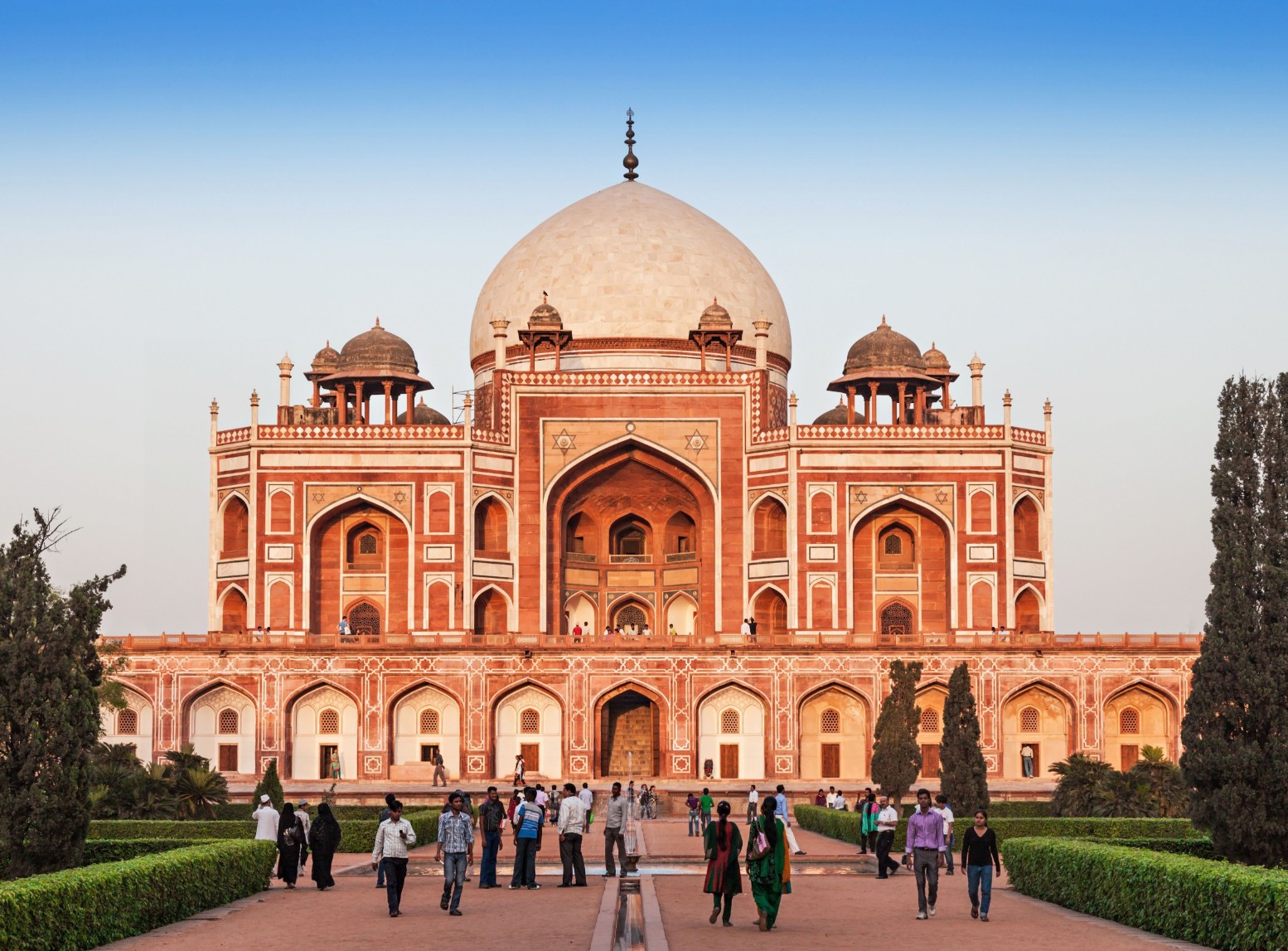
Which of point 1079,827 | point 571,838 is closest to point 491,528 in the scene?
point 1079,827

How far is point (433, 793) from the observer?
3538 cm

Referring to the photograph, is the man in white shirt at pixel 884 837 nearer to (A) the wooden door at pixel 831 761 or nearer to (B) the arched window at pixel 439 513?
(A) the wooden door at pixel 831 761

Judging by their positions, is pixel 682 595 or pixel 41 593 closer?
pixel 41 593

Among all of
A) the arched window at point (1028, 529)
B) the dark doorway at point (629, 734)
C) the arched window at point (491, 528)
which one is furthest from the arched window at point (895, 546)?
the arched window at point (491, 528)

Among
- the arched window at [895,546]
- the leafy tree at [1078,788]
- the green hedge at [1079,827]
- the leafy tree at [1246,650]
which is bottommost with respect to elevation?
the green hedge at [1079,827]

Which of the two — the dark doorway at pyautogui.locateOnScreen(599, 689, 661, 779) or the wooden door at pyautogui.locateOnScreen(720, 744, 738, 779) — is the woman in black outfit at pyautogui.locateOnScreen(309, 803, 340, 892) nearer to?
the wooden door at pyautogui.locateOnScreen(720, 744, 738, 779)

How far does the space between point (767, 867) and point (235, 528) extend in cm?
3330

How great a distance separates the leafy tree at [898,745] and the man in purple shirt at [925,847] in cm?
1320

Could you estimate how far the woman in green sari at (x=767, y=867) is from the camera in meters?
14.5

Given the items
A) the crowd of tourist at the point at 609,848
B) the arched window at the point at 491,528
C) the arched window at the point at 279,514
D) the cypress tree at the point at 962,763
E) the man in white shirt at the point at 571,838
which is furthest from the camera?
the arched window at the point at 491,528

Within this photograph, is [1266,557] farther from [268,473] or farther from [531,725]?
[268,473]

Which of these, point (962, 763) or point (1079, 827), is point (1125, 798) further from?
point (962, 763)

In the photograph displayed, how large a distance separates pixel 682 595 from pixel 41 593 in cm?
3330

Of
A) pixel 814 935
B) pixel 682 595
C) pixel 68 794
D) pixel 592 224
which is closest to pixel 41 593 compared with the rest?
pixel 68 794
